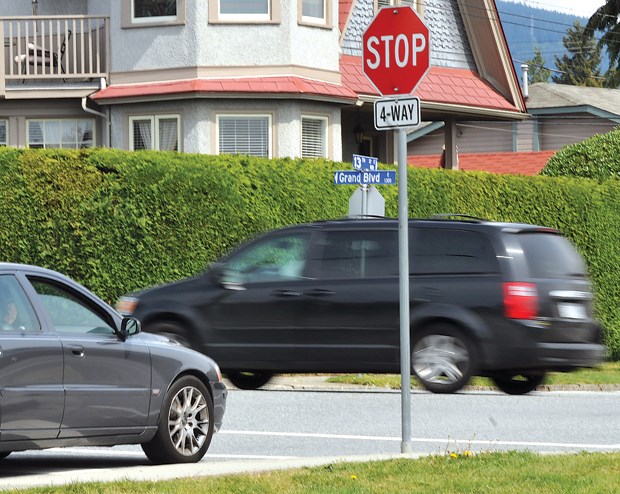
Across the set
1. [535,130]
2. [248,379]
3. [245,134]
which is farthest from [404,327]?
[535,130]

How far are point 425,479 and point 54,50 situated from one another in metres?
22.8

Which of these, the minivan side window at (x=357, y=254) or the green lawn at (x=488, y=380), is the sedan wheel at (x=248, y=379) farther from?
the minivan side window at (x=357, y=254)

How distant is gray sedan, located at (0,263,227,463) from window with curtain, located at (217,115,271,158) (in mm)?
17160

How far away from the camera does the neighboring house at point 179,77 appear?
92.4ft

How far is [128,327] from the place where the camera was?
10570mm

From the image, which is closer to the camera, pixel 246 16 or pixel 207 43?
pixel 207 43

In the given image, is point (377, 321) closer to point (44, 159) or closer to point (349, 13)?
point (44, 159)

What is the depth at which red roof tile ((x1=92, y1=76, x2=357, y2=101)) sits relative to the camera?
27.8 meters

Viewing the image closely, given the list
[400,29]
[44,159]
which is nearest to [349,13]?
[44,159]

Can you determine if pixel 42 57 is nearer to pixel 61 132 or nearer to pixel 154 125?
pixel 61 132

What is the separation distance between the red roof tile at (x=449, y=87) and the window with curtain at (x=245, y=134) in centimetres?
310

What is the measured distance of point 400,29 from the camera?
10805 mm

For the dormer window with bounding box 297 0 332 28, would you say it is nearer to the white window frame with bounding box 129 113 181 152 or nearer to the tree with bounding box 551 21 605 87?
the white window frame with bounding box 129 113 181 152

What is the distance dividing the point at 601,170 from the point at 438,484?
20921 millimetres
